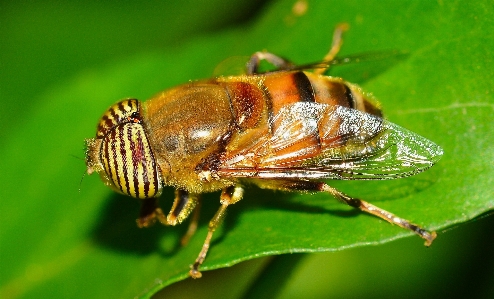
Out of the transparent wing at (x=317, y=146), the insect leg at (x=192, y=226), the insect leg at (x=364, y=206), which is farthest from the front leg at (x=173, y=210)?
the insect leg at (x=364, y=206)

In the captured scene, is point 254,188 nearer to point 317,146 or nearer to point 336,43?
point 317,146

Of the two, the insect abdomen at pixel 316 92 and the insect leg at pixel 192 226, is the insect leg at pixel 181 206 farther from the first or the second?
the insect abdomen at pixel 316 92

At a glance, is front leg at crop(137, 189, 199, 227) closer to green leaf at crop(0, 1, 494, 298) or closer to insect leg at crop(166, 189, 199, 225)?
insect leg at crop(166, 189, 199, 225)

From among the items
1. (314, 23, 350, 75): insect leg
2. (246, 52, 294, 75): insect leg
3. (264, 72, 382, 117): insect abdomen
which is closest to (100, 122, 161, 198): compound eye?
(264, 72, 382, 117): insect abdomen

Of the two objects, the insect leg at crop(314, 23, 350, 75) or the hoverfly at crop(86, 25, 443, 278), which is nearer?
the hoverfly at crop(86, 25, 443, 278)

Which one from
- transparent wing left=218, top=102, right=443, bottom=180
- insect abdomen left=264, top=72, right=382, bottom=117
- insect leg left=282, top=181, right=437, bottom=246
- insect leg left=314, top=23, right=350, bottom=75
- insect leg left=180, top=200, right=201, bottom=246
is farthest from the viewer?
insect leg left=314, top=23, right=350, bottom=75

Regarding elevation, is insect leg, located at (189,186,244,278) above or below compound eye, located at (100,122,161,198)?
below
